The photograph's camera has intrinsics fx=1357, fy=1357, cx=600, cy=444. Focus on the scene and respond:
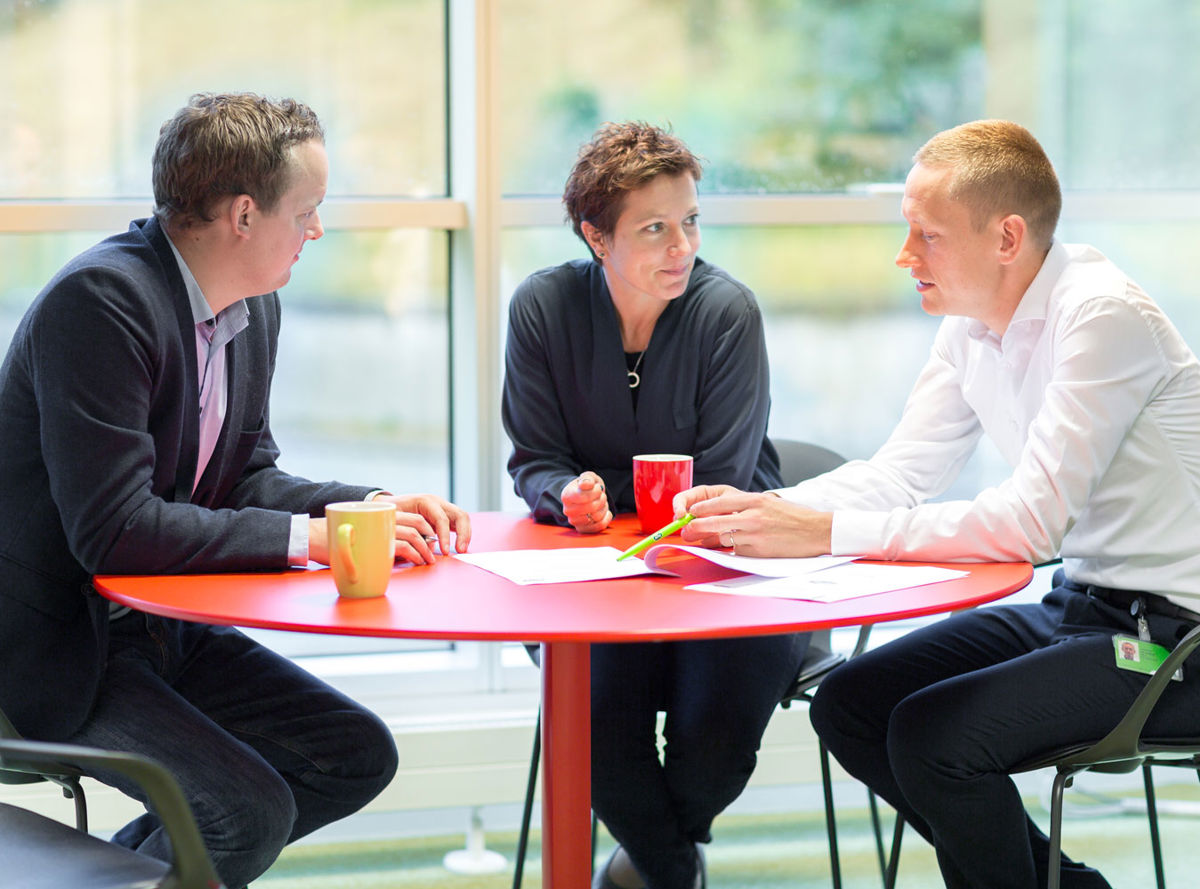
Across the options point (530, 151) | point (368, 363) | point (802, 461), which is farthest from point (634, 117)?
point (802, 461)

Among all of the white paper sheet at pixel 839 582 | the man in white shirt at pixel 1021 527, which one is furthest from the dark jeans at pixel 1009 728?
the white paper sheet at pixel 839 582

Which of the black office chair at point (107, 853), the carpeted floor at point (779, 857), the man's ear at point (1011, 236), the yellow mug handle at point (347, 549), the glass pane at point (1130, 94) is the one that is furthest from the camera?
the glass pane at point (1130, 94)

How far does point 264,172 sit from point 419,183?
121 centimetres

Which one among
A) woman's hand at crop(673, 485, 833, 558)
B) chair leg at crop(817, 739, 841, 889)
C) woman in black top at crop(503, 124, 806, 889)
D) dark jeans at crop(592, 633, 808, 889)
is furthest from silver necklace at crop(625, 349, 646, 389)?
chair leg at crop(817, 739, 841, 889)

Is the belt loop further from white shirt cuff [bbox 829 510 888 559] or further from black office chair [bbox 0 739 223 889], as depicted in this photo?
black office chair [bbox 0 739 223 889]

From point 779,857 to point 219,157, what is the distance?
1954mm

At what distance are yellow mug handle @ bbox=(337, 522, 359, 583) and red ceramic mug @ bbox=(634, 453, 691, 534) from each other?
571 mm

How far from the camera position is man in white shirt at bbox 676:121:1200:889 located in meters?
1.91

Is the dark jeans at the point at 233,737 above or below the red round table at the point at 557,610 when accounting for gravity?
below

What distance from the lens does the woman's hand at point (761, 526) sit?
190cm

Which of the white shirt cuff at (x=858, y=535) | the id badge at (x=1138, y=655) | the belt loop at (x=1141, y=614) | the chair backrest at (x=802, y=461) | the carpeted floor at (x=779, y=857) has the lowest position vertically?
the carpeted floor at (x=779, y=857)

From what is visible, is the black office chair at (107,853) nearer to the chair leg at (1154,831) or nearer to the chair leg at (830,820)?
the chair leg at (830,820)

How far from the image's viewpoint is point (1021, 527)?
6.22 feet

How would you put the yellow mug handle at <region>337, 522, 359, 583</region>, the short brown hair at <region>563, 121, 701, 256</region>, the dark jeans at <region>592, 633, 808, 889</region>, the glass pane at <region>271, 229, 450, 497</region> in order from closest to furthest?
the yellow mug handle at <region>337, 522, 359, 583</region>, the dark jeans at <region>592, 633, 808, 889</region>, the short brown hair at <region>563, 121, 701, 256</region>, the glass pane at <region>271, 229, 450, 497</region>
